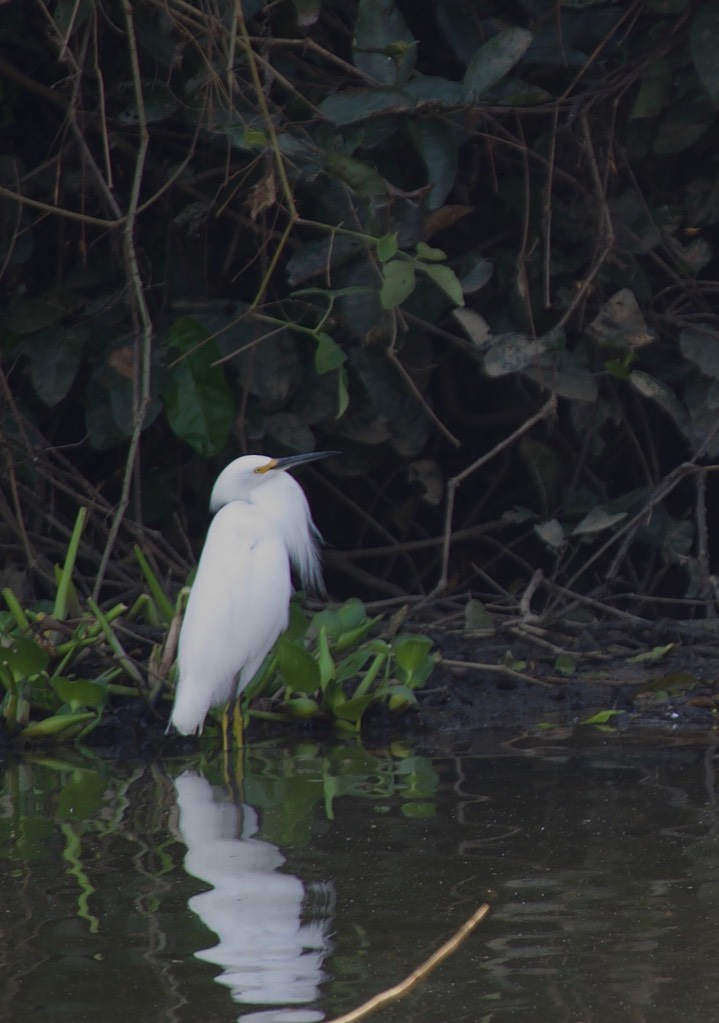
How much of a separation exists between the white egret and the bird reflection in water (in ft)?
2.30

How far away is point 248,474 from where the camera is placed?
14.0ft

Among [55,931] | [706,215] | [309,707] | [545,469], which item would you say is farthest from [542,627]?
[55,931]

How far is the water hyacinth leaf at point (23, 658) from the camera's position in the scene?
11.6 ft

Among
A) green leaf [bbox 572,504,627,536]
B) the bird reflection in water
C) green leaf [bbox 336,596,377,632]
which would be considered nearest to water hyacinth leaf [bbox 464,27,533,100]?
green leaf [bbox 572,504,627,536]

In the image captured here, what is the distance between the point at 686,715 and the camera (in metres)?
3.66

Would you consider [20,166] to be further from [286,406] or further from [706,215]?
[706,215]

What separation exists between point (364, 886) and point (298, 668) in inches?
52.3

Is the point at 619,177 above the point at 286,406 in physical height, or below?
above

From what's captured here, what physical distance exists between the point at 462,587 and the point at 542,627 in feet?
2.67

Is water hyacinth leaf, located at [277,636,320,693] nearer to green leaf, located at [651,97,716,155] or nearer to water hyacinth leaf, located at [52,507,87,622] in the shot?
water hyacinth leaf, located at [52,507,87,622]

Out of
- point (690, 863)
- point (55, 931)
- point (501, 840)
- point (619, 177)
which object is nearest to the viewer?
point (55, 931)

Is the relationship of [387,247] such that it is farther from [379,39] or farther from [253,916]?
[253,916]

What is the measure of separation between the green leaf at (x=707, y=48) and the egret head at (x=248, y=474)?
54.8 inches

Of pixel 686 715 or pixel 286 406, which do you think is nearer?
pixel 686 715
